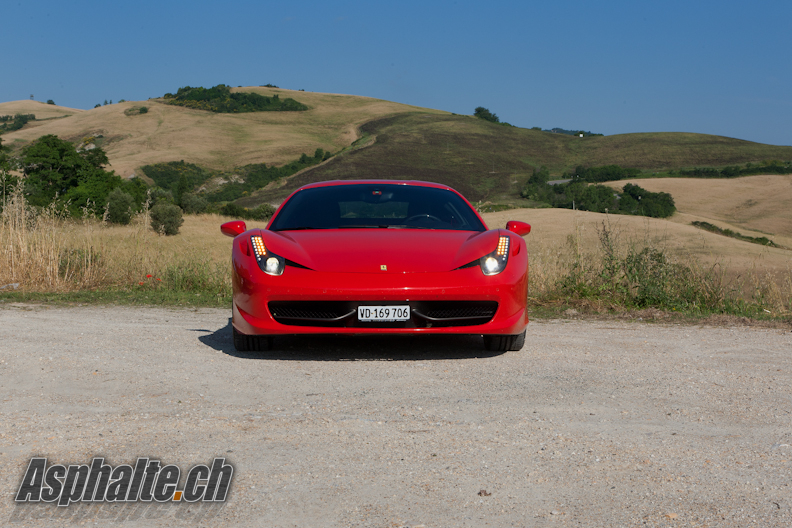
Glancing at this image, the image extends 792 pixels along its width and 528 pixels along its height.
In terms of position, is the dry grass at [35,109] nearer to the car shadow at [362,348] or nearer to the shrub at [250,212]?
the shrub at [250,212]

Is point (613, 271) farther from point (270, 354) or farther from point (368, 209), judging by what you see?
point (270, 354)

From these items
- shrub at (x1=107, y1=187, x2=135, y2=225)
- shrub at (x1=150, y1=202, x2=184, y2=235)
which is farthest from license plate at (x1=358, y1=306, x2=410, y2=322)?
shrub at (x1=150, y1=202, x2=184, y2=235)

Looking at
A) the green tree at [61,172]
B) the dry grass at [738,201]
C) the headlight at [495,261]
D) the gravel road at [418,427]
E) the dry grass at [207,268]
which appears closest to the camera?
the gravel road at [418,427]

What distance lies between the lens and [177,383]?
14.6 ft

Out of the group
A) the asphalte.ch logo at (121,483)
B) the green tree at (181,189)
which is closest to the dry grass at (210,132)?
the green tree at (181,189)

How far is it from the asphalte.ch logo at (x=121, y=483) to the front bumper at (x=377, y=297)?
212 centimetres

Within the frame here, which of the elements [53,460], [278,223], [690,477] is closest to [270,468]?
[53,460]

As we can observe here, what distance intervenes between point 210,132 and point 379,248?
109 meters

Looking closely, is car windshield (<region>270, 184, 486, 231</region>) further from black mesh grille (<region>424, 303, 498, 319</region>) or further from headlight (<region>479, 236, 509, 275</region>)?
black mesh grille (<region>424, 303, 498, 319</region>)

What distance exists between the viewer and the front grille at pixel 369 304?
16.4 ft

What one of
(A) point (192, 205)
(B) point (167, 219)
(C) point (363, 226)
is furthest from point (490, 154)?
(C) point (363, 226)

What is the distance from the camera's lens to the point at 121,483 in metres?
2.72

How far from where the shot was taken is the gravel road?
A: 8.25ft

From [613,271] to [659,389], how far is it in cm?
462
